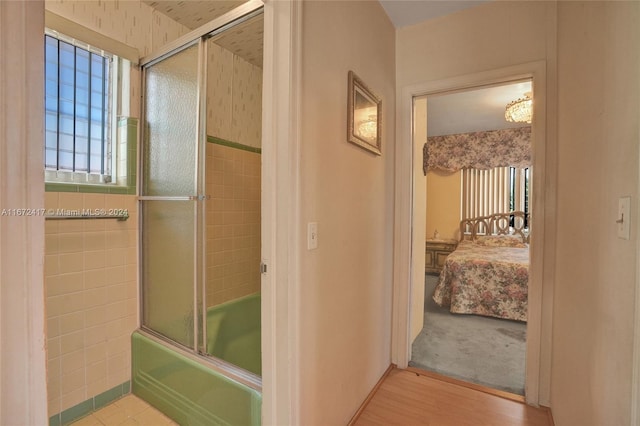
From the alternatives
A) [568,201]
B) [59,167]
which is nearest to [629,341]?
[568,201]

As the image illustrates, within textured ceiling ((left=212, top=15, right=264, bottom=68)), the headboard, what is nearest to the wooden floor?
textured ceiling ((left=212, top=15, right=264, bottom=68))

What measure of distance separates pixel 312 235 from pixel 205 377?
97cm

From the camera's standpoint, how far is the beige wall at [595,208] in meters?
0.75

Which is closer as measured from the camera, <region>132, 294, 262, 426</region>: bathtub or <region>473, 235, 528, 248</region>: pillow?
<region>132, 294, 262, 426</region>: bathtub

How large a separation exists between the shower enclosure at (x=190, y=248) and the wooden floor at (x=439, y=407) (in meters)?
0.77

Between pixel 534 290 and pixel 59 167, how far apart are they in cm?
280

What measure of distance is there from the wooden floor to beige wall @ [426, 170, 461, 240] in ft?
12.4

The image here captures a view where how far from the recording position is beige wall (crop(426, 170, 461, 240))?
207 inches

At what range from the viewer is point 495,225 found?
4.91m

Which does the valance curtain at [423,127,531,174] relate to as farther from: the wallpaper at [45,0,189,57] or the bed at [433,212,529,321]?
the wallpaper at [45,0,189,57]

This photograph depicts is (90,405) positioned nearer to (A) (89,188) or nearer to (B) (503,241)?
(A) (89,188)

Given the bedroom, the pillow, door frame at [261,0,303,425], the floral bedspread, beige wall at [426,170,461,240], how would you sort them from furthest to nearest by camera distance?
beige wall at [426,170,461,240] → the pillow → the floral bedspread → the bedroom → door frame at [261,0,303,425]

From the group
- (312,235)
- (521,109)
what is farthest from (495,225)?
(312,235)

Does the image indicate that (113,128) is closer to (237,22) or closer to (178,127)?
(178,127)
